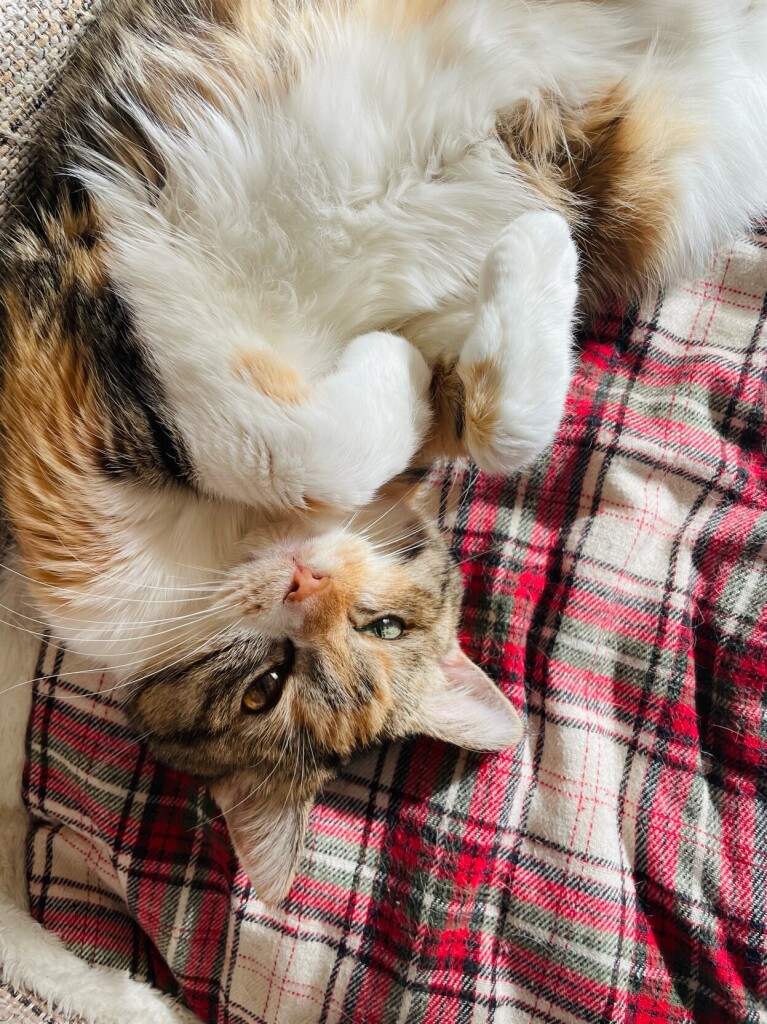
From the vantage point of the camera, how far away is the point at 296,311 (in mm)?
1047

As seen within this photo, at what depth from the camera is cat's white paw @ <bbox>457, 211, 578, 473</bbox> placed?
101cm

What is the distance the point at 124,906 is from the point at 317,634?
740 mm

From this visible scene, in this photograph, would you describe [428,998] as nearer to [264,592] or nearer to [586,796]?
[586,796]

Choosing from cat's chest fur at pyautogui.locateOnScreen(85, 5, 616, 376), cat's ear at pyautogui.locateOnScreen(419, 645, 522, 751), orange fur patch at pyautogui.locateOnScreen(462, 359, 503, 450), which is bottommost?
cat's ear at pyautogui.locateOnScreen(419, 645, 522, 751)

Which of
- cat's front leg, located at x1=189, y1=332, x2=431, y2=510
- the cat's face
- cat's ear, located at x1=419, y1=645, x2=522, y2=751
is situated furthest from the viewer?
cat's ear, located at x1=419, y1=645, x2=522, y2=751

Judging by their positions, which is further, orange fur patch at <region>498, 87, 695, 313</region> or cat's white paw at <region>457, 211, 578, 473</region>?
orange fur patch at <region>498, 87, 695, 313</region>

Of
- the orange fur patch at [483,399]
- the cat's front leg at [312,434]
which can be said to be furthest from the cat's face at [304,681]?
the orange fur patch at [483,399]

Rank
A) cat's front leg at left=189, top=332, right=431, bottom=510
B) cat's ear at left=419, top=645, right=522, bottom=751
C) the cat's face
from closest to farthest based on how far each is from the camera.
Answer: cat's front leg at left=189, top=332, right=431, bottom=510
the cat's face
cat's ear at left=419, top=645, right=522, bottom=751

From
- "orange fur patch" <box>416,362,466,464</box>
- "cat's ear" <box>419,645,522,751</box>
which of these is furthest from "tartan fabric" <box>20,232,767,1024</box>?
"orange fur patch" <box>416,362,466,464</box>

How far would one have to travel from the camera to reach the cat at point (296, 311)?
960 mm

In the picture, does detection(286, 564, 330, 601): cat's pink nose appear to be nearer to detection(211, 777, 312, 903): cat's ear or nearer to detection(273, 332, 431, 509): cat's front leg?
detection(273, 332, 431, 509): cat's front leg

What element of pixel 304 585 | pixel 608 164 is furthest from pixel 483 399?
pixel 608 164

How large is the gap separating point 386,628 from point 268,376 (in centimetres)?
43

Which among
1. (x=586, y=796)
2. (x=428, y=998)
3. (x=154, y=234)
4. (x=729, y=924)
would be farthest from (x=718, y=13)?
(x=428, y=998)
